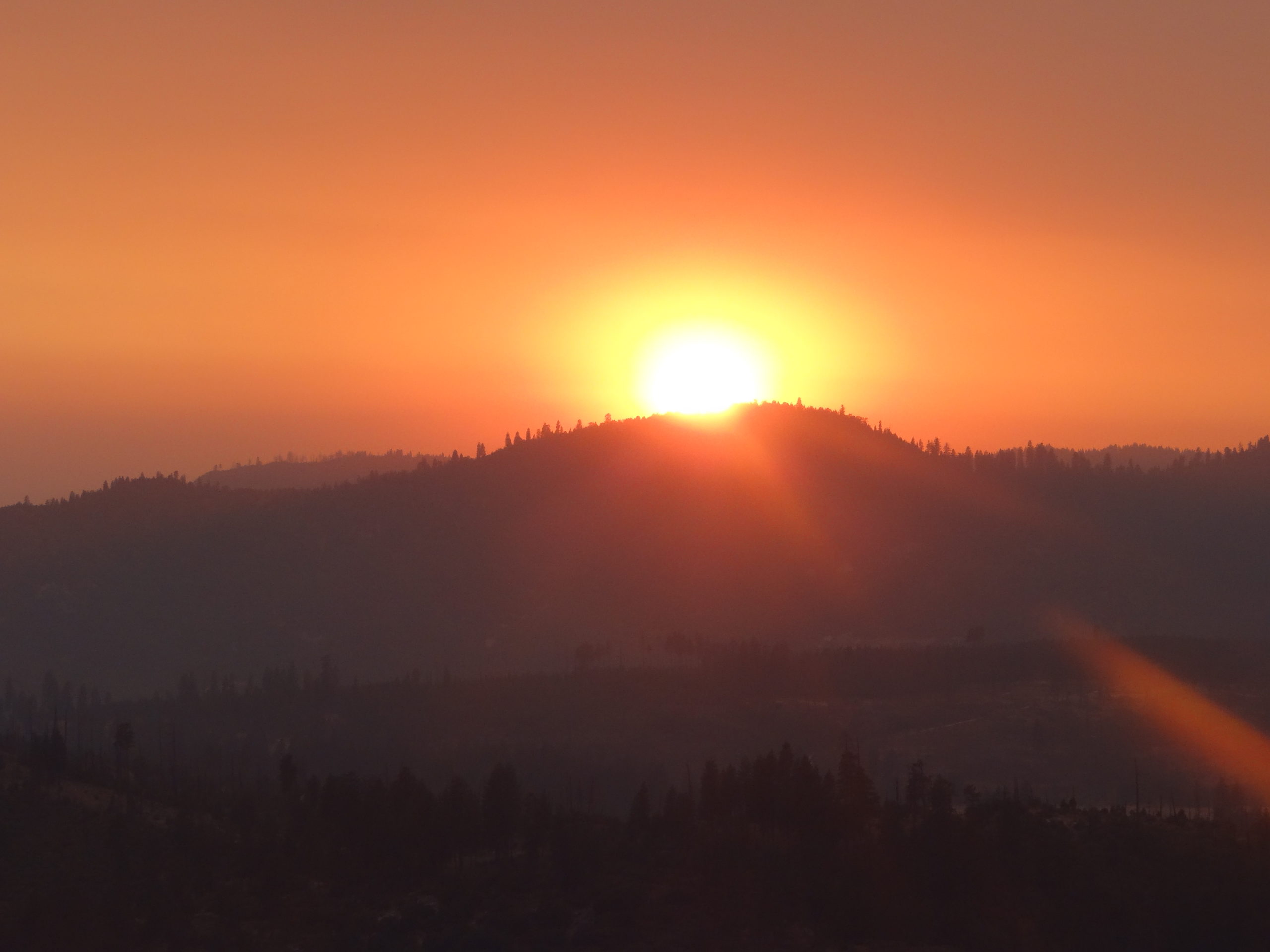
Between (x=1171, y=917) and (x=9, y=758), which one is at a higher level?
(x=9, y=758)

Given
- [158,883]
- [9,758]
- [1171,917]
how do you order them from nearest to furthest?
[1171,917]
[158,883]
[9,758]

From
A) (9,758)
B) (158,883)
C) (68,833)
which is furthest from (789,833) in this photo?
(9,758)

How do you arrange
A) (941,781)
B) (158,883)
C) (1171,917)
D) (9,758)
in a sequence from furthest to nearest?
1. (9,758)
2. (941,781)
3. (158,883)
4. (1171,917)

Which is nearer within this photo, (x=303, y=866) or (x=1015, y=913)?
(x=1015, y=913)

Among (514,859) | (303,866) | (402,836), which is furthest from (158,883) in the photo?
(514,859)

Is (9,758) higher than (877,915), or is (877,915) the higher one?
(9,758)

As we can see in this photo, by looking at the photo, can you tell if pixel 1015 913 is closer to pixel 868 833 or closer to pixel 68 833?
pixel 868 833

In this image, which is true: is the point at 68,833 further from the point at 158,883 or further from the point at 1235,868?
the point at 1235,868

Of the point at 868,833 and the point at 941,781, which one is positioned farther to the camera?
the point at 941,781

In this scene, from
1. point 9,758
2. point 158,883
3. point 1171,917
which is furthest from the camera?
point 9,758
